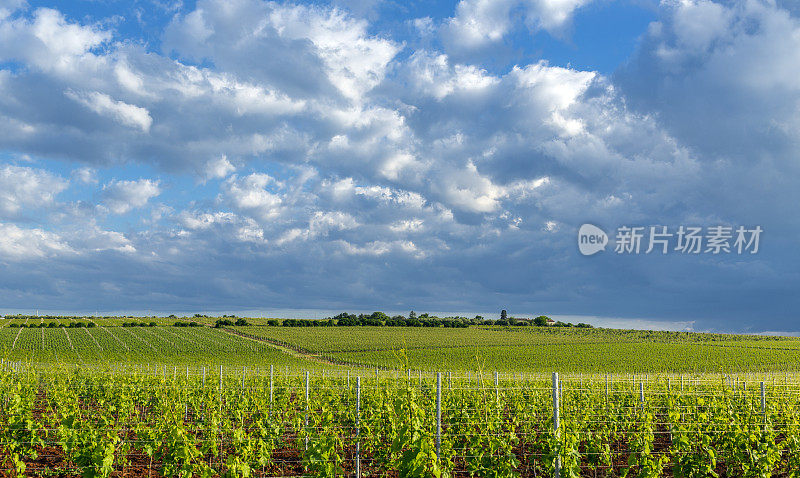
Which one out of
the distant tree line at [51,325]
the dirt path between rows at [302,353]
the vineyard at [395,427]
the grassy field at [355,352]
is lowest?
the dirt path between rows at [302,353]

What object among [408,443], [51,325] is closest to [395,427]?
[408,443]

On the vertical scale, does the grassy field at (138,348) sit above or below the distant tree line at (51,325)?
below

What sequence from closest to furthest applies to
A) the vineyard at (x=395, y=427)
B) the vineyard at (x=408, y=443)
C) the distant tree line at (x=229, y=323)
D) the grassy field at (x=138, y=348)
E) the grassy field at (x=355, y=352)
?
the vineyard at (x=408, y=443) → the vineyard at (x=395, y=427) → the grassy field at (x=355, y=352) → the grassy field at (x=138, y=348) → the distant tree line at (x=229, y=323)

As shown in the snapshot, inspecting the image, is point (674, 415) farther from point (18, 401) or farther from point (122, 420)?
point (18, 401)

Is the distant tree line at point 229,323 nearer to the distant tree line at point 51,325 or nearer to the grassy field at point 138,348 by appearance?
the grassy field at point 138,348

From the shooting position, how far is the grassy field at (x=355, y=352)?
5425cm

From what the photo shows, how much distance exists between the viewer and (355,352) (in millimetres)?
65000

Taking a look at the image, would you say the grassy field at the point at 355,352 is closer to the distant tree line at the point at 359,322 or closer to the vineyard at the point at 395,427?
the distant tree line at the point at 359,322

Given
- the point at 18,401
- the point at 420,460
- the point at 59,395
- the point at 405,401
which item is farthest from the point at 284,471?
the point at 59,395

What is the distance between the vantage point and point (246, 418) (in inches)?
603

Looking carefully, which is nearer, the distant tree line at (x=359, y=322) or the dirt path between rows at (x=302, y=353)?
the dirt path between rows at (x=302, y=353)

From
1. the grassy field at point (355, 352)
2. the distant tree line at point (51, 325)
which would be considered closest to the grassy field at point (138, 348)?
the grassy field at point (355, 352)

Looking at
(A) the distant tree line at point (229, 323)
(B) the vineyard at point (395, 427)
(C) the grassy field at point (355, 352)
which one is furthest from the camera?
(A) the distant tree line at point (229, 323)

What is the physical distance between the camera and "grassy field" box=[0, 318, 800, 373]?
5425cm
